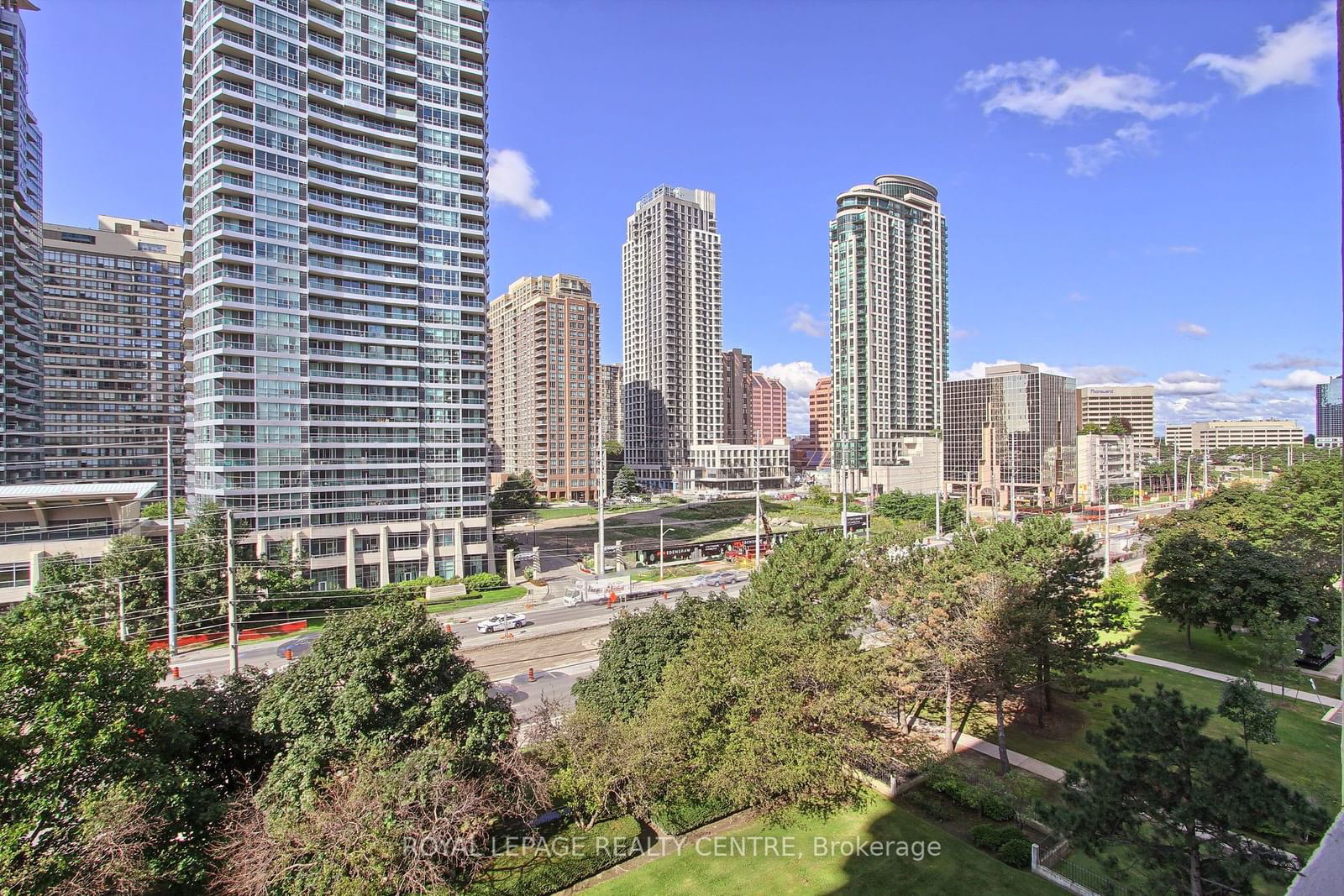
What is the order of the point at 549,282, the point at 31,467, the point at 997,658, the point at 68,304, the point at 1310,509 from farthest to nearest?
1. the point at 549,282
2. the point at 68,304
3. the point at 31,467
4. the point at 1310,509
5. the point at 997,658

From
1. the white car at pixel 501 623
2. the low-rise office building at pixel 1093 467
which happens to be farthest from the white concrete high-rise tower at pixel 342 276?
the low-rise office building at pixel 1093 467

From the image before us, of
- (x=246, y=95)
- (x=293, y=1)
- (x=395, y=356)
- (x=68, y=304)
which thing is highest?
(x=293, y=1)

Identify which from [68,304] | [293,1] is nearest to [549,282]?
[68,304]

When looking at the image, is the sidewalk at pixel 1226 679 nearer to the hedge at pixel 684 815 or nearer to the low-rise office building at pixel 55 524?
the hedge at pixel 684 815

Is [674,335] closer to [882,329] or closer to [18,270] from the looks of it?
[882,329]

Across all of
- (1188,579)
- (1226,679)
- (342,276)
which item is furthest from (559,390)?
(1226,679)

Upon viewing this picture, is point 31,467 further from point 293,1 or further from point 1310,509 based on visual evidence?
point 1310,509

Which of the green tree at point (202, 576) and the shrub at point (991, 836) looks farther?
the green tree at point (202, 576)
